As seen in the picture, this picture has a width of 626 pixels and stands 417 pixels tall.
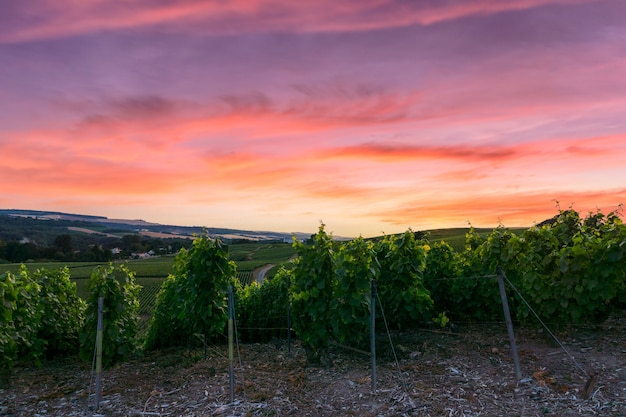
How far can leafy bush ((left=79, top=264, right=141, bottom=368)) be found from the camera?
37.4 feet

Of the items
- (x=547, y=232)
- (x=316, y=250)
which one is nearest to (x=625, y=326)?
(x=547, y=232)

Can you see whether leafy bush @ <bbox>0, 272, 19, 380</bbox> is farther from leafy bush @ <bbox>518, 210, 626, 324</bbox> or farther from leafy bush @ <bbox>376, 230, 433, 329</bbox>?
leafy bush @ <bbox>518, 210, 626, 324</bbox>

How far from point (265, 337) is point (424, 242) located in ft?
21.2

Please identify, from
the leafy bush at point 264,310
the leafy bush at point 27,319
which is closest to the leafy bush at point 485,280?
the leafy bush at point 264,310

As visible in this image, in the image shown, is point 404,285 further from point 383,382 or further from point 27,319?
point 27,319

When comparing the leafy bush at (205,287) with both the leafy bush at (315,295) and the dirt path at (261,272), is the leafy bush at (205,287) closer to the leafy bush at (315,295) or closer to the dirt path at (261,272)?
the leafy bush at (315,295)

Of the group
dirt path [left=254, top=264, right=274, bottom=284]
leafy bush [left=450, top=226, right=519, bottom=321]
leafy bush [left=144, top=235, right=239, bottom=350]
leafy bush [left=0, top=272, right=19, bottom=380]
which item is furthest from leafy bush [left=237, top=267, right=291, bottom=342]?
dirt path [left=254, top=264, right=274, bottom=284]

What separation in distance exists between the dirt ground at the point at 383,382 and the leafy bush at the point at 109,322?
0.54 meters

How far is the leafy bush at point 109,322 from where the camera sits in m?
11.4

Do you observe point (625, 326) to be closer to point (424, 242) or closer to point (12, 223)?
point (424, 242)

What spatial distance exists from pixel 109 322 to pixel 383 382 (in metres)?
7.14

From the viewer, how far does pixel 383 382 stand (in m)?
9.14

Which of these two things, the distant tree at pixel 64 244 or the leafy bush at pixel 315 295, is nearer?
the leafy bush at pixel 315 295

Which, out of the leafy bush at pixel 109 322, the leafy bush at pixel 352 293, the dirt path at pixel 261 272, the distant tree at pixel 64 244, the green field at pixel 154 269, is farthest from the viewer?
the distant tree at pixel 64 244
